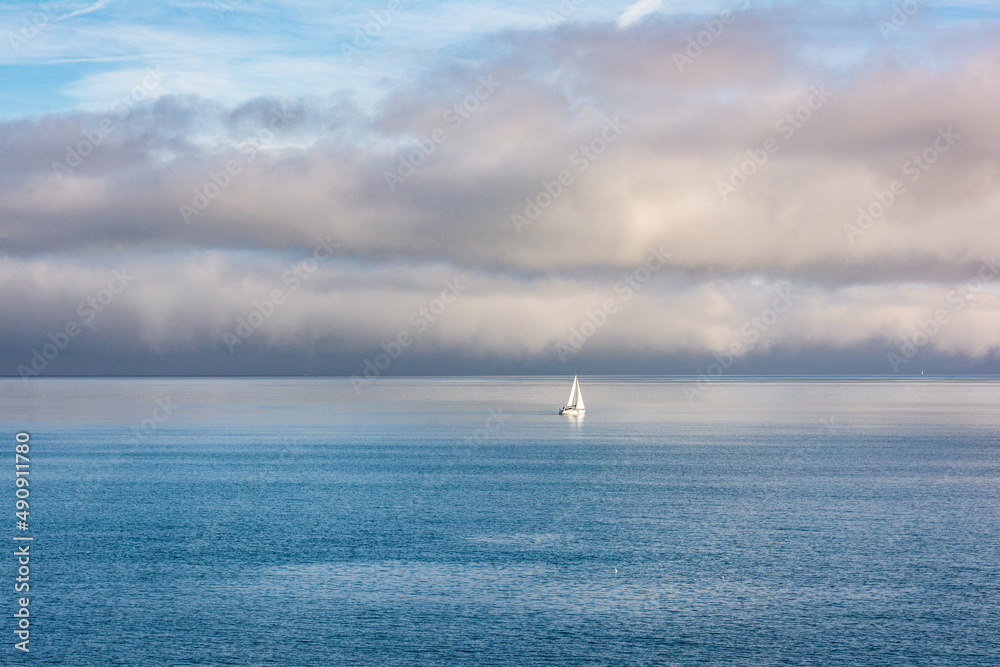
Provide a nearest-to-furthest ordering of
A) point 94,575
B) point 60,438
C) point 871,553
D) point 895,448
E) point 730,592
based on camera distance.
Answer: point 730,592 → point 94,575 → point 871,553 → point 895,448 → point 60,438

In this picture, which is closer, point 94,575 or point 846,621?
point 846,621

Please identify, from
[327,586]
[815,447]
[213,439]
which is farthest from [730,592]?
[213,439]

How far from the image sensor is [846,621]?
58.6 metres

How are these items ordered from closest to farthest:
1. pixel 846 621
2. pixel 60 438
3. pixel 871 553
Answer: pixel 846 621
pixel 871 553
pixel 60 438

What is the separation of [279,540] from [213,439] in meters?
122

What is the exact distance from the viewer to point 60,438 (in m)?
194

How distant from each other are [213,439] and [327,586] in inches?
5490

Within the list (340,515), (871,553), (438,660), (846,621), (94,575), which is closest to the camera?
(438,660)

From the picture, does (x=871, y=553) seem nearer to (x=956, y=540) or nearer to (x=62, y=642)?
(x=956, y=540)

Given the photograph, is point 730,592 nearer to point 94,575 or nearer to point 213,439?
point 94,575

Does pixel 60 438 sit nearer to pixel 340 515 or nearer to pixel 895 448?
pixel 340 515

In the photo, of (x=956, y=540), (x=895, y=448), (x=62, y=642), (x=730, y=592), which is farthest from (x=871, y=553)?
(x=895, y=448)

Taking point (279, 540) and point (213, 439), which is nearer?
point (279, 540)

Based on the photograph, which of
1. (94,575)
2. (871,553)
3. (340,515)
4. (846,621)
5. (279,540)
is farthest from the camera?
(340,515)
